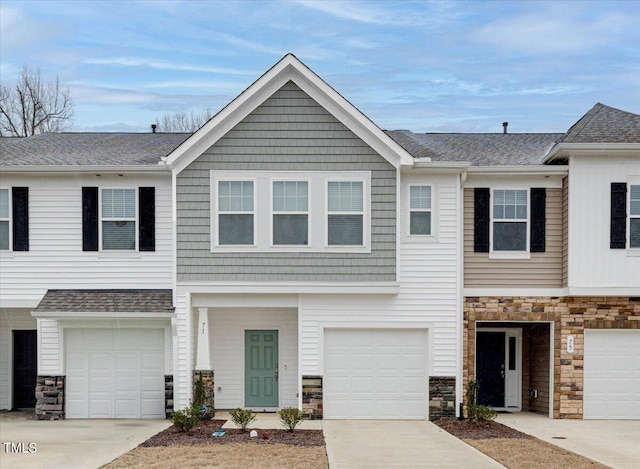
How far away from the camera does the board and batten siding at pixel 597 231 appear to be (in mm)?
18016

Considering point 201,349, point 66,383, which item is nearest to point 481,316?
point 201,349

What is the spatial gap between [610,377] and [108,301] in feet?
37.2

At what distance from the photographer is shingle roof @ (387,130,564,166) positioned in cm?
1914

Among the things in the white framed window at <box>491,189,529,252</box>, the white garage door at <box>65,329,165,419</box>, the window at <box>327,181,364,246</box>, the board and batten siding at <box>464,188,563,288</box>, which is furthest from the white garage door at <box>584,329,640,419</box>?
the white garage door at <box>65,329,165,419</box>

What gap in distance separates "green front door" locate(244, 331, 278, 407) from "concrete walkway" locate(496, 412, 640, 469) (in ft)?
17.4

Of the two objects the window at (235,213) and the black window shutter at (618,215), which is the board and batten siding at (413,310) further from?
the black window shutter at (618,215)

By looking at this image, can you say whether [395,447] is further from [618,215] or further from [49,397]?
[49,397]

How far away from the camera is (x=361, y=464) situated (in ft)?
39.7

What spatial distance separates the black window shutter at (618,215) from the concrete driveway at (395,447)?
570 cm

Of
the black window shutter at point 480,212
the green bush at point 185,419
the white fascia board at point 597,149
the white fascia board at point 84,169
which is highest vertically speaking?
the white fascia board at point 597,149

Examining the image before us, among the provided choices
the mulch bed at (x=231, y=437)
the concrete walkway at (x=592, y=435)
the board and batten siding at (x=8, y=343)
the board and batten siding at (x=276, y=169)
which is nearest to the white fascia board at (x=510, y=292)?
the board and batten siding at (x=276, y=169)

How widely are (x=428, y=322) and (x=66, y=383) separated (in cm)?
816

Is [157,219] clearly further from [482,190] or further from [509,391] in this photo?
[509,391]

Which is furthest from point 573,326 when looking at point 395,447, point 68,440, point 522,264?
Result: point 68,440
